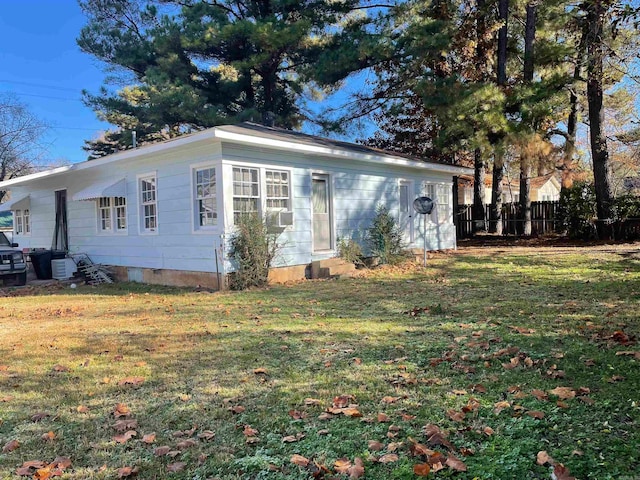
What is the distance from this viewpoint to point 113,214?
11758 millimetres

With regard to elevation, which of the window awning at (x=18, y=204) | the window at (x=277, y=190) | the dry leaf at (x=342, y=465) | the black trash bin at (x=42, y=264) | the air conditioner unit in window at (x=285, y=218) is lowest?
the dry leaf at (x=342, y=465)

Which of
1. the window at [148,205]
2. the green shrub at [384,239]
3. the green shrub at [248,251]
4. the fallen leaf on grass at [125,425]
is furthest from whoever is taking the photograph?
the green shrub at [384,239]

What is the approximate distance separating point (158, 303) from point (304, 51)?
1359 cm

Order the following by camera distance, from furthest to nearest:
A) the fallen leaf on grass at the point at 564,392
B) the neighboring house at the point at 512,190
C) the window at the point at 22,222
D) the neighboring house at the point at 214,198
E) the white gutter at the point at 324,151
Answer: the neighboring house at the point at 512,190, the window at the point at 22,222, the neighboring house at the point at 214,198, the white gutter at the point at 324,151, the fallen leaf on grass at the point at 564,392

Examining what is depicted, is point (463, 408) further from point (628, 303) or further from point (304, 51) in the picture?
point (304, 51)

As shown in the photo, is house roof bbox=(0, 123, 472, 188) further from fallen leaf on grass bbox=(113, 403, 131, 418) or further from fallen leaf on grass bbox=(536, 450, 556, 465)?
fallen leaf on grass bbox=(536, 450, 556, 465)

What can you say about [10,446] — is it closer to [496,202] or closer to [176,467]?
[176,467]

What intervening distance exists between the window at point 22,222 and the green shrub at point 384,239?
1132 cm

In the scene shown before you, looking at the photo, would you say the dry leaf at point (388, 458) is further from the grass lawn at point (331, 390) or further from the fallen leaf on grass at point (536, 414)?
the fallen leaf on grass at point (536, 414)

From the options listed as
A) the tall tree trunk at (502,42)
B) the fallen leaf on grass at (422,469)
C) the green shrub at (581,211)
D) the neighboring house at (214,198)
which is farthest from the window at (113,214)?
the green shrub at (581,211)

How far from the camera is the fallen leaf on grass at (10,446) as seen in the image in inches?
109

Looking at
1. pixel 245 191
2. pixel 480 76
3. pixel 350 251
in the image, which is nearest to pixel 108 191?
pixel 245 191

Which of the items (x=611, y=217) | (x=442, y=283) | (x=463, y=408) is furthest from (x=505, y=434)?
(x=611, y=217)

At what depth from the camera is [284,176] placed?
10.3 metres
